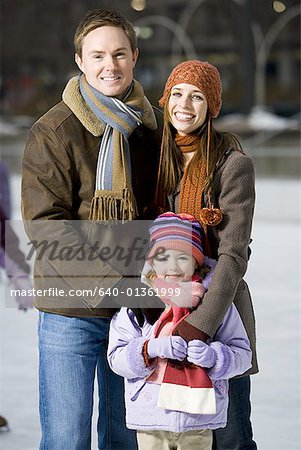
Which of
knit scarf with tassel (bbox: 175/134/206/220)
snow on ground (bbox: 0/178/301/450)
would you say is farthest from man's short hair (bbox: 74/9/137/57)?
snow on ground (bbox: 0/178/301/450)

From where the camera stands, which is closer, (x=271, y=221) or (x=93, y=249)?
(x=93, y=249)

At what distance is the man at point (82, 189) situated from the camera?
303cm

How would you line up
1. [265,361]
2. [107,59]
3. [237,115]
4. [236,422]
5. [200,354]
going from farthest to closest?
[237,115] → [265,361] → [236,422] → [107,59] → [200,354]

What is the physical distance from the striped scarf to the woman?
0.10 m

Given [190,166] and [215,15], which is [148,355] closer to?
[190,166]

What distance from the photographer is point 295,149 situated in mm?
25641

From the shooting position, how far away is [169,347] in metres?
2.86

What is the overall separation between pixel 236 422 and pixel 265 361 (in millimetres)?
2697

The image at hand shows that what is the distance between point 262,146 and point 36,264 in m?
23.1

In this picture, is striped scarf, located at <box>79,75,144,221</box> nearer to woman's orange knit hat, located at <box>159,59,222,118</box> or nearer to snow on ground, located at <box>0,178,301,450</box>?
woman's orange knit hat, located at <box>159,59,222,118</box>

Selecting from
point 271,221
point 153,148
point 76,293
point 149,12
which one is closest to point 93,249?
point 76,293

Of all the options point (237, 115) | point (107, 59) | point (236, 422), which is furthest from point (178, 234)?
point (237, 115)

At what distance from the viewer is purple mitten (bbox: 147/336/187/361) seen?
286 centimetres

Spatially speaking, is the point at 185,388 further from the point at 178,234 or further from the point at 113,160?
the point at 113,160
